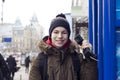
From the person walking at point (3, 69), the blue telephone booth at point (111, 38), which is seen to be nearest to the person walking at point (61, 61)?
the blue telephone booth at point (111, 38)

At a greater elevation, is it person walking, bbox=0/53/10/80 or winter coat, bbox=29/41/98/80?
winter coat, bbox=29/41/98/80

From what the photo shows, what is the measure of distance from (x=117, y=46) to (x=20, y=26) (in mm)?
47742

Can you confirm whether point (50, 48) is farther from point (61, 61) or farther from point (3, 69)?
point (3, 69)

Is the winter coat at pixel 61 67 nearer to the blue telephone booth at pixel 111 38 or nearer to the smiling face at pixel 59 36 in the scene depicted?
the smiling face at pixel 59 36

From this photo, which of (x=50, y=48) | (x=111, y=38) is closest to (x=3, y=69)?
(x=50, y=48)

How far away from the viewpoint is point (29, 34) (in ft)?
167

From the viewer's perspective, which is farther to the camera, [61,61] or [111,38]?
[61,61]

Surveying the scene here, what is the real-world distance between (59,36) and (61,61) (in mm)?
196

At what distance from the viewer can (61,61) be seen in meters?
3.00

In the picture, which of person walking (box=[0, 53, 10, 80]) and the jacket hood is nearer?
the jacket hood

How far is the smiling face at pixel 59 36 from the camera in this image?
3025 mm

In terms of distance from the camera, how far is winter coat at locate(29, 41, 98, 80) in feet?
9.80

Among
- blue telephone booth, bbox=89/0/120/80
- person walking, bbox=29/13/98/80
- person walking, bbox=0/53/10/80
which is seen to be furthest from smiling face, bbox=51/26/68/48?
person walking, bbox=0/53/10/80

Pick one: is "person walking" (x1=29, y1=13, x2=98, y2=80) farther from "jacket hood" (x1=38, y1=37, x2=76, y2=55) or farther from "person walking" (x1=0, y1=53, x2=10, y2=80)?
"person walking" (x1=0, y1=53, x2=10, y2=80)
